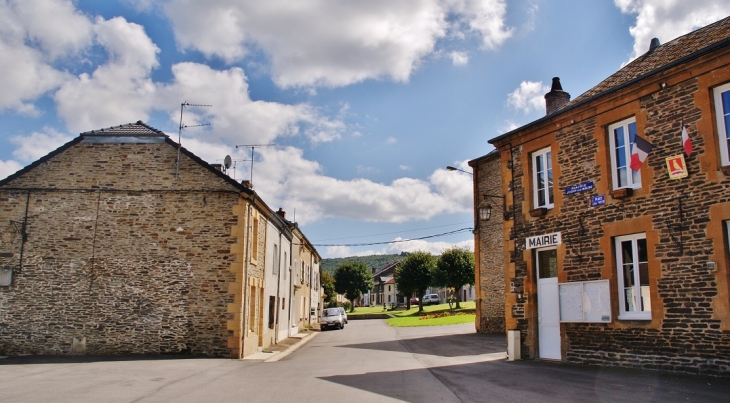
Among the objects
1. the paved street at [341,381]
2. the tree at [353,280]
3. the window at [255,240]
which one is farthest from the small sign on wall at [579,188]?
the tree at [353,280]

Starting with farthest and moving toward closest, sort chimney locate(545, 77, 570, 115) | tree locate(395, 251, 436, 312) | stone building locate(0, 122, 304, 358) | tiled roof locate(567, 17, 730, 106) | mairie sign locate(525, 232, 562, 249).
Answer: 1. tree locate(395, 251, 436, 312)
2. chimney locate(545, 77, 570, 115)
3. stone building locate(0, 122, 304, 358)
4. mairie sign locate(525, 232, 562, 249)
5. tiled roof locate(567, 17, 730, 106)

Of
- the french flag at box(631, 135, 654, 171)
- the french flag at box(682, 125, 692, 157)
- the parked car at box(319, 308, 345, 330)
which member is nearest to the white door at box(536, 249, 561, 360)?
the french flag at box(631, 135, 654, 171)

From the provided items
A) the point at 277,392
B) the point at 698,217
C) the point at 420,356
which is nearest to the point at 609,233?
the point at 698,217

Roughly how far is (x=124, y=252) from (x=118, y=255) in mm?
211

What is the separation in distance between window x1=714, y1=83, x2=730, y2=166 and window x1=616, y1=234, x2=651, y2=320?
2.36 meters

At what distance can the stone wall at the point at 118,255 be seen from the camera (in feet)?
56.6

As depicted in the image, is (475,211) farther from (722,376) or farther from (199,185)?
(722,376)

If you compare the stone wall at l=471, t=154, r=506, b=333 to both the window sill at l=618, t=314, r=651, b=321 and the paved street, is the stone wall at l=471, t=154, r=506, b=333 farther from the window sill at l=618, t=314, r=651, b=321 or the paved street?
the window sill at l=618, t=314, r=651, b=321

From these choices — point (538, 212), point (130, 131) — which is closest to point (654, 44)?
point (538, 212)

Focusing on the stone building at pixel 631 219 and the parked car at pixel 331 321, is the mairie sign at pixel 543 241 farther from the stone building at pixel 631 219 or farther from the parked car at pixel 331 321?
the parked car at pixel 331 321

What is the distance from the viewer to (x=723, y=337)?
1021cm

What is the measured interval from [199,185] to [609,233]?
12219mm

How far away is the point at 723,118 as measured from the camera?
10.7m

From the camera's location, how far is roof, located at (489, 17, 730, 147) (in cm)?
1129
